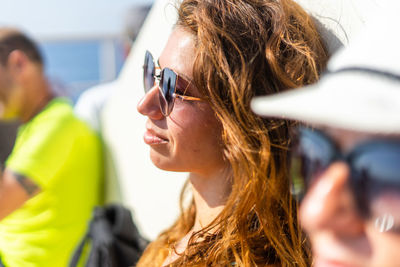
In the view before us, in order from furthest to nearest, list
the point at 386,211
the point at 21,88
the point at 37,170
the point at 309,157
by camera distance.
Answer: the point at 21,88 → the point at 37,170 → the point at 309,157 → the point at 386,211

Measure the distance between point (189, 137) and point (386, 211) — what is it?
75cm

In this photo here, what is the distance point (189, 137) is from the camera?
1274mm

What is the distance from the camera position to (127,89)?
9.27 feet

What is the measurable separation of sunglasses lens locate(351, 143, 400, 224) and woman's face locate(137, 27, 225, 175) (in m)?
0.68

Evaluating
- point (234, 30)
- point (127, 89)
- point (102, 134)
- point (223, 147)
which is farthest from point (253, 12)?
point (102, 134)

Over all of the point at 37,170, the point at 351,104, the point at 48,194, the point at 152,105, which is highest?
the point at 351,104

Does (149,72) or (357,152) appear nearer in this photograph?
(357,152)

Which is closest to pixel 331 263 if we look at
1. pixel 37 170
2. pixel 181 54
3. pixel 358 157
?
pixel 358 157

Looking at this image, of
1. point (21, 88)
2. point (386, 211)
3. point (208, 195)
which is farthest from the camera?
point (21, 88)

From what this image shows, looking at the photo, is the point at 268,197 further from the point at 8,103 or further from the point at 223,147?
the point at 8,103

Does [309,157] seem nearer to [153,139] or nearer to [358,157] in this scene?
[358,157]

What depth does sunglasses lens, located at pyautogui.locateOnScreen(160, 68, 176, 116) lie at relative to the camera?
1.27 m

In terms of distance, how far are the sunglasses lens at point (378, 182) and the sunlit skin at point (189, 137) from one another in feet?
2.25

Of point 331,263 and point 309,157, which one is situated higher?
point 309,157
